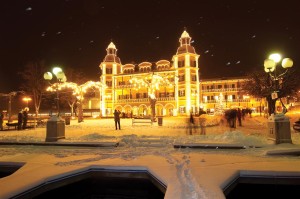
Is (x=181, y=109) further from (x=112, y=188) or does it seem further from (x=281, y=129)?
(x=112, y=188)

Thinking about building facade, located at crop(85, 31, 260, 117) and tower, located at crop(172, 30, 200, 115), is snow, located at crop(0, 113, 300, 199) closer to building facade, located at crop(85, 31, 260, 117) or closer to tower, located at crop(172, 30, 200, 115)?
building facade, located at crop(85, 31, 260, 117)

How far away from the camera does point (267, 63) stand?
1126 cm

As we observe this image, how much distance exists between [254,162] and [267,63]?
535 centimetres

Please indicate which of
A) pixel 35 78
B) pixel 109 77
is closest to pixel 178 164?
pixel 35 78

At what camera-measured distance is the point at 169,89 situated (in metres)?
58.8

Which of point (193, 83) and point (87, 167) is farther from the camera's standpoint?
point (193, 83)

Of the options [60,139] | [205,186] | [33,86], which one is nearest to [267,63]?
[205,186]

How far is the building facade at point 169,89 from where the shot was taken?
5541 cm

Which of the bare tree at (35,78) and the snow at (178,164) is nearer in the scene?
the snow at (178,164)

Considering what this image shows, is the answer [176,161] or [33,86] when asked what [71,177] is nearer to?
[176,161]

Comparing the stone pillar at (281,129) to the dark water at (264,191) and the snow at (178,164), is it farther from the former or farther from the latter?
the dark water at (264,191)

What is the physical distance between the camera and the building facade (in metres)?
55.4

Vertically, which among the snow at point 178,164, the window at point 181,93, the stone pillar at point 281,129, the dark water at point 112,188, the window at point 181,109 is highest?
the window at point 181,93

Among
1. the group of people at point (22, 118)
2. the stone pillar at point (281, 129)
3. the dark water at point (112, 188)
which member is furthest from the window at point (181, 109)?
the dark water at point (112, 188)
